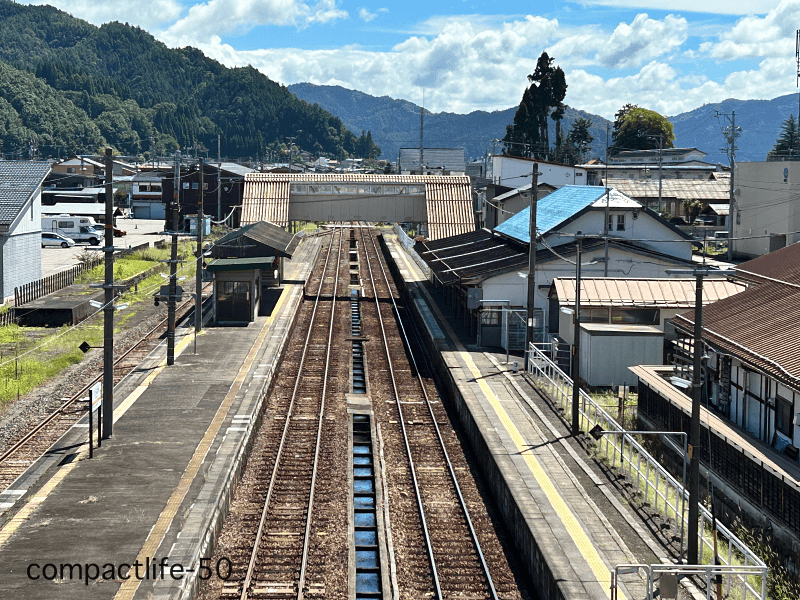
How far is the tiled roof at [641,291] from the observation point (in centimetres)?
2756

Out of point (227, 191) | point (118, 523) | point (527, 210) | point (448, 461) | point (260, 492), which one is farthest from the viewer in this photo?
point (227, 191)

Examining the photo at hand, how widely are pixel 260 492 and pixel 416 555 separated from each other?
400 cm

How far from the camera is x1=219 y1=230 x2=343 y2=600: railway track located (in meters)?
13.4

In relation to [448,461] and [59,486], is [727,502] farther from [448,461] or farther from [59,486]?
[59,486]

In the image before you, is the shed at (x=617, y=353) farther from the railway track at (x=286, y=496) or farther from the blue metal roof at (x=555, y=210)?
the blue metal roof at (x=555, y=210)

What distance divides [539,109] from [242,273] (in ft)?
195

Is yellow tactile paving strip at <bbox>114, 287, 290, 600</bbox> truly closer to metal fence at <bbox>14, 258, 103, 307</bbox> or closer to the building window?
the building window

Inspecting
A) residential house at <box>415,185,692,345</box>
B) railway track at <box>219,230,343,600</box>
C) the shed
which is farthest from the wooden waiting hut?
the shed

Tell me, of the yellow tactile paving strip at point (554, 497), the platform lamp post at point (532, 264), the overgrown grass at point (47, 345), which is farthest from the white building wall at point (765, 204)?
the overgrown grass at point (47, 345)

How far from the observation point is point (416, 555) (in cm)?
1468

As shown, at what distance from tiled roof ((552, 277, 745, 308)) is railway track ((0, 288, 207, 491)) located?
44.1ft

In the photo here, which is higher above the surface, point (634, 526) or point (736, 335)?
point (736, 335)

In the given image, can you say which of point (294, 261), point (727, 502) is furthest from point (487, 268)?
point (294, 261)

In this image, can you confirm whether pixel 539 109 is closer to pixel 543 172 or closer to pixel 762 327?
pixel 543 172
